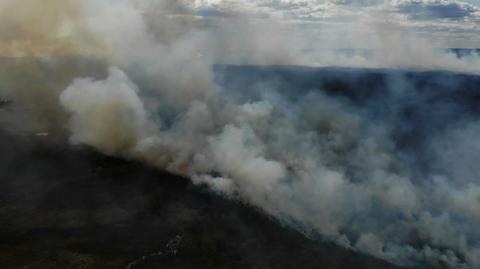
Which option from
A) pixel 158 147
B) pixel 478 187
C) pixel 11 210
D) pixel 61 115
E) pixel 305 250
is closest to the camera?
pixel 305 250

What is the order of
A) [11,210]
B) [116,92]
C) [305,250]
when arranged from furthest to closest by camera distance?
[116,92], [11,210], [305,250]

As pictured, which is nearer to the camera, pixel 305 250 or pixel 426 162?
pixel 305 250

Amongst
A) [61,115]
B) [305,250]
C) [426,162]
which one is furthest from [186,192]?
[61,115]

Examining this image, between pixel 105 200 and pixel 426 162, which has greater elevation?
pixel 105 200

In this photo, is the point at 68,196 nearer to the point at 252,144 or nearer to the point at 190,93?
the point at 252,144

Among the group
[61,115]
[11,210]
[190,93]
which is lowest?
[61,115]

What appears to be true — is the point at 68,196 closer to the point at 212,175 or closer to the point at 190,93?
the point at 212,175

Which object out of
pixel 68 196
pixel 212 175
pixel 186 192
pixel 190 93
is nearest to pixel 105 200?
pixel 68 196
